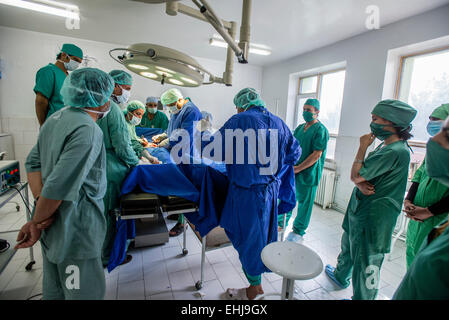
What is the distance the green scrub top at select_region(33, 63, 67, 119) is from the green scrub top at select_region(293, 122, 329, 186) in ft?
8.46

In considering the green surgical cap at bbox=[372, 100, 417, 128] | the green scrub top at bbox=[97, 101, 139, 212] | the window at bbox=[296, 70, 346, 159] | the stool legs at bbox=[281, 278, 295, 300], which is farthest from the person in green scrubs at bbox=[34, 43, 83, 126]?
the window at bbox=[296, 70, 346, 159]

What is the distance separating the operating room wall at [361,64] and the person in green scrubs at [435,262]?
292 cm

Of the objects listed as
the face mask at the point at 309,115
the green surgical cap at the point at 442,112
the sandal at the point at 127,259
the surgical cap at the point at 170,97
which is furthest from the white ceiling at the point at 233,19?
the sandal at the point at 127,259

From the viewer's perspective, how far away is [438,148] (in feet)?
2.09

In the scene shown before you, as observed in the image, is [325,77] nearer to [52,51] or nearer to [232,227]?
[232,227]

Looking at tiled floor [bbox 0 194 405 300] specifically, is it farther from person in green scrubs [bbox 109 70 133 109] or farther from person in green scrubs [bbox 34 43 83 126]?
person in green scrubs [bbox 109 70 133 109]

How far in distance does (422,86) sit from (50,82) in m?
4.25

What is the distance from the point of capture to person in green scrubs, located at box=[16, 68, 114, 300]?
3.16 feet

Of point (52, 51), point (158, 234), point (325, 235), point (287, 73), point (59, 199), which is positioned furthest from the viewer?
point (287, 73)

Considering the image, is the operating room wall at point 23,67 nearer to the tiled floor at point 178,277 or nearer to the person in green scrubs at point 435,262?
the tiled floor at point 178,277
